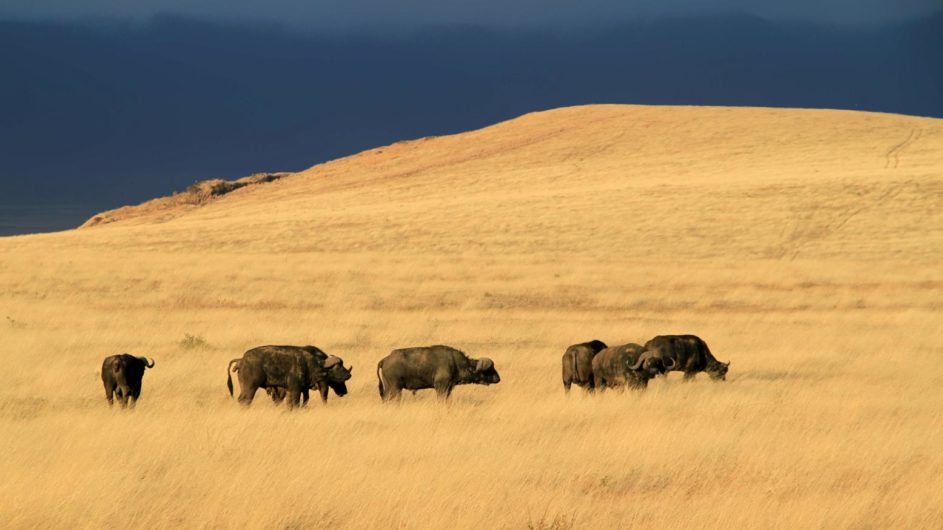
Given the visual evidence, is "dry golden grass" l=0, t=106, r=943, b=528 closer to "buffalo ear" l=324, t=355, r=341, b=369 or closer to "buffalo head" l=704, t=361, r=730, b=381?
"buffalo head" l=704, t=361, r=730, b=381

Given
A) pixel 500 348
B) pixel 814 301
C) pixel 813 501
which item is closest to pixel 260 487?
pixel 813 501

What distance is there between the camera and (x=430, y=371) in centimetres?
1414

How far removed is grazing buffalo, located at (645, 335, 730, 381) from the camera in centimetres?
1572

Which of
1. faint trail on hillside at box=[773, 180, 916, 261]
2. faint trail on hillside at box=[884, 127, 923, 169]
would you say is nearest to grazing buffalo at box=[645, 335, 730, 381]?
faint trail on hillside at box=[773, 180, 916, 261]

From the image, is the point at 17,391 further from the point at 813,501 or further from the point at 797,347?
the point at 797,347

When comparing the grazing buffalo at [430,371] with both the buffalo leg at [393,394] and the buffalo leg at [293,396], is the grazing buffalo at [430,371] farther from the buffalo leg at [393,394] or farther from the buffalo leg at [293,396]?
the buffalo leg at [293,396]

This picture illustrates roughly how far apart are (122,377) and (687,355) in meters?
7.86

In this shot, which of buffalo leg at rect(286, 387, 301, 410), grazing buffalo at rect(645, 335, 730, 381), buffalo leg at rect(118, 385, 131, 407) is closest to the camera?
buffalo leg at rect(286, 387, 301, 410)

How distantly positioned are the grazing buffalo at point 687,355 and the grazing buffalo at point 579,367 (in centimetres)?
109

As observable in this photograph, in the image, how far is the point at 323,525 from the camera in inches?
316

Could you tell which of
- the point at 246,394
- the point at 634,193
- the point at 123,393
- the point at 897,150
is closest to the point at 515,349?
the point at 246,394

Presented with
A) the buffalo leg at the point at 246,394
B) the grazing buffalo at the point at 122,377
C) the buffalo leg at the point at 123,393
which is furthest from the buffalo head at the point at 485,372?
the buffalo leg at the point at 123,393

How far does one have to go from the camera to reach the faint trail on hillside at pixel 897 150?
192 ft

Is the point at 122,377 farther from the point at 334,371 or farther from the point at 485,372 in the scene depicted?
the point at 485,372
